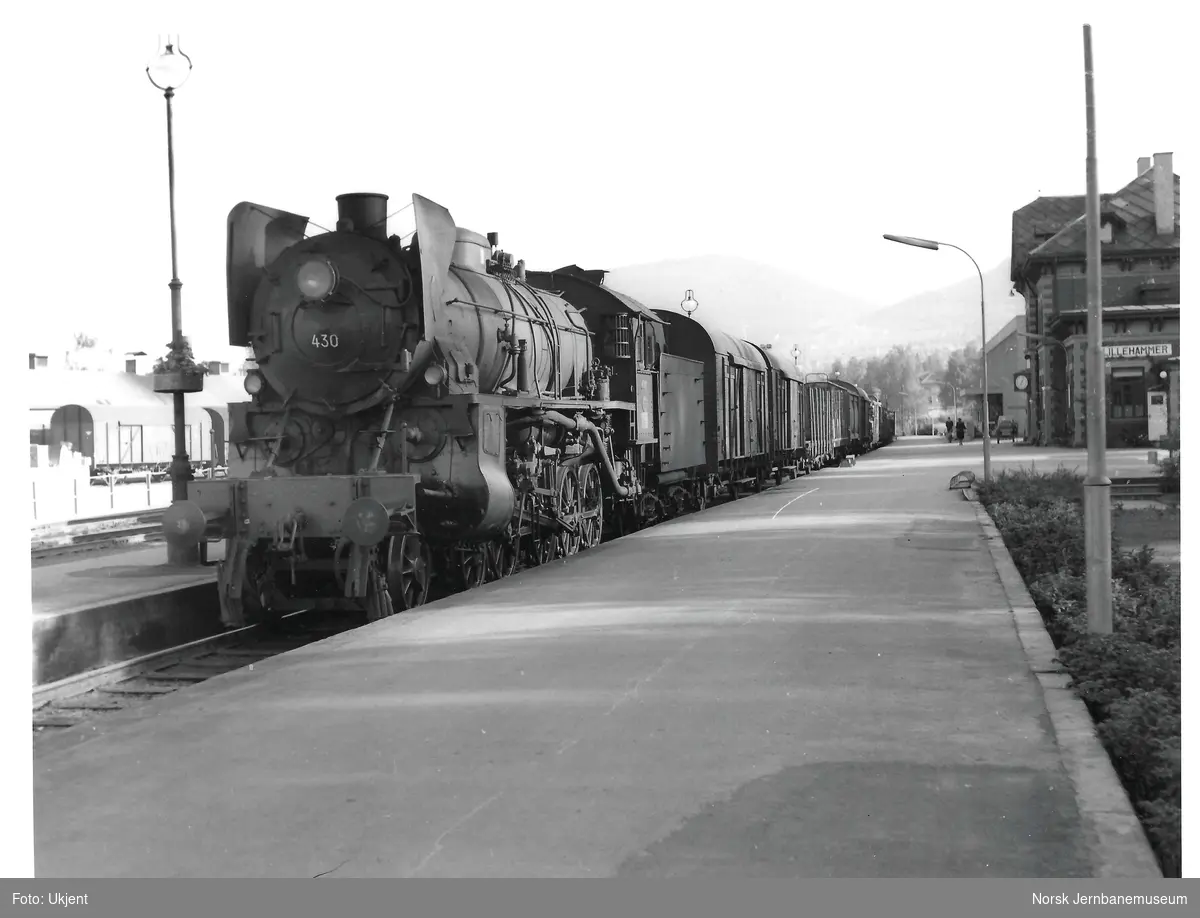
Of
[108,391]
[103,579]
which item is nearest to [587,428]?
[103,579]

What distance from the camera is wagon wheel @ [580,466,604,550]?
1338 cm

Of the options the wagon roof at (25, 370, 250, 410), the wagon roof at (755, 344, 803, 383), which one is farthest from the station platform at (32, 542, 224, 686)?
the wagon roof at (25, 370, 250, 410)

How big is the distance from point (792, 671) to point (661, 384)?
10.2 m

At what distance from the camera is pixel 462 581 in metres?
11.2

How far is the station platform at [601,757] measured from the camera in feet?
12.5

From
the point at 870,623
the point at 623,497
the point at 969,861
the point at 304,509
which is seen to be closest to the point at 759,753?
the point at 969,861

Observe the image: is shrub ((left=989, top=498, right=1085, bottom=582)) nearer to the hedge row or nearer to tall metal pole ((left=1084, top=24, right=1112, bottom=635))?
the hedge row

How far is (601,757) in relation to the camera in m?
4.82

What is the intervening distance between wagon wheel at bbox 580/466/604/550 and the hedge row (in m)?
4.92

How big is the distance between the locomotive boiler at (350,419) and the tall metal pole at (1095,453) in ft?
16.2

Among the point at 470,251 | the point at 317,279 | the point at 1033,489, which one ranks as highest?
the point at 470,251
